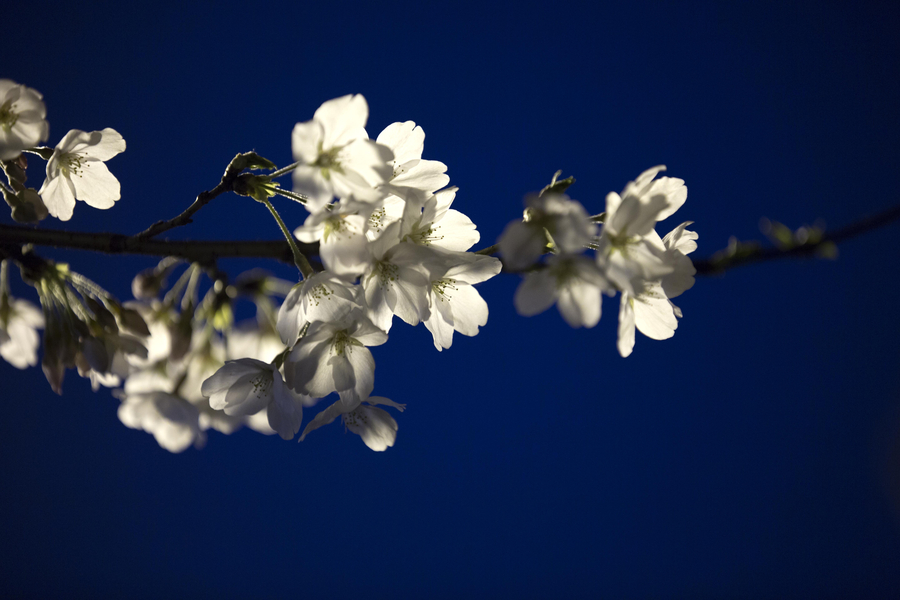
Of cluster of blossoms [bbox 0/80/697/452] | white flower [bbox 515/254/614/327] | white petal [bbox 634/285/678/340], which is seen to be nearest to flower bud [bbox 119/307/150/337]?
cluster of blossoms [bbox 0/80/697/452]

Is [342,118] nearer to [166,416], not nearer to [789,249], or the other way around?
[166,416]

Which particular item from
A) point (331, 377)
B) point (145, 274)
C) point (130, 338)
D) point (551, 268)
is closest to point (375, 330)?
point (331, 377)

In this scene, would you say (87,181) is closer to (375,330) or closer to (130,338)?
(130,338)

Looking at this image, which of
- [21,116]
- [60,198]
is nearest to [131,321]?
[60,198]

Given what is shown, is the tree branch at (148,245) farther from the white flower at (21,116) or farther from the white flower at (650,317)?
the white flower at (650,317)

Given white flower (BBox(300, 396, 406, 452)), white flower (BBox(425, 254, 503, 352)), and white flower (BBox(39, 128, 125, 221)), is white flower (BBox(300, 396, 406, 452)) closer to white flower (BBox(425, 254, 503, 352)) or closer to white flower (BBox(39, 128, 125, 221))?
white flower (BBox(425, 254, 503, 352))

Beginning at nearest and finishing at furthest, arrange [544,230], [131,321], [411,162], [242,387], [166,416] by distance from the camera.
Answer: [544,230] → [411,162] → [242,387] → [131,321] → [166,416]
